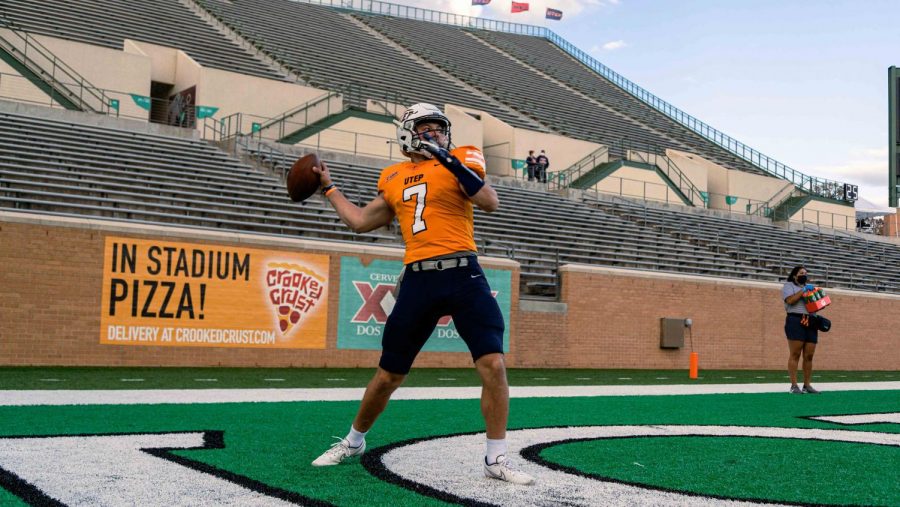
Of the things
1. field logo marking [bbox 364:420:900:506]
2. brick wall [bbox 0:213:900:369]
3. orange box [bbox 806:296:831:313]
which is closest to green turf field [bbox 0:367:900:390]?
brick wall [bbox 0:213:900:369]

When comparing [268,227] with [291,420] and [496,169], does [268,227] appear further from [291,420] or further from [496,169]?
[496,169]

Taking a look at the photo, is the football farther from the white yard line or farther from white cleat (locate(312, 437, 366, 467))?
the white yard line

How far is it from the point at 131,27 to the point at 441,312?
28.1 meters

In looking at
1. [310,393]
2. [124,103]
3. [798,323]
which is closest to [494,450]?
[310,393]

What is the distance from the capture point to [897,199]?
17.8m

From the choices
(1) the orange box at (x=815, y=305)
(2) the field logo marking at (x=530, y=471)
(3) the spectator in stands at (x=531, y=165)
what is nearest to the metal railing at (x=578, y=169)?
(3) the spectator in stands at (x=531, y=165)

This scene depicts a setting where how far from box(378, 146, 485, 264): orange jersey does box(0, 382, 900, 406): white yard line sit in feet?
14.8

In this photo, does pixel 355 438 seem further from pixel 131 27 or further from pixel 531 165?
pixel 131 27

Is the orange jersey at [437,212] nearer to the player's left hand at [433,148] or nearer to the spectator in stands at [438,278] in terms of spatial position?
the spectator in stands at [438,278]

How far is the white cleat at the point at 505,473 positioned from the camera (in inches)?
174

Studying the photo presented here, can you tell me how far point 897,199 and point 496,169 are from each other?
15013 mm

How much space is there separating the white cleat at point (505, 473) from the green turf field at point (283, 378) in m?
6.88

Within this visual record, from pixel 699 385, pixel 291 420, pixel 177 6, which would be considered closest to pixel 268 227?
pixel 699 385

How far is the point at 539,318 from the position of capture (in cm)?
1817
